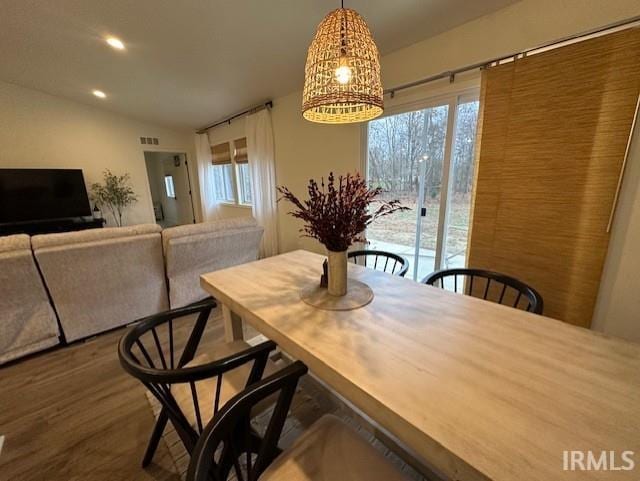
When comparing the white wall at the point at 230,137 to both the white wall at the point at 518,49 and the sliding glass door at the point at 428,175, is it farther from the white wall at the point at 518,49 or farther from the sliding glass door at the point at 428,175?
the sliding glass door at the point at 428,175

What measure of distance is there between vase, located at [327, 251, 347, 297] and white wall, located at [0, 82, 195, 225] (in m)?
5.77

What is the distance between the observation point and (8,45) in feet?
9.93

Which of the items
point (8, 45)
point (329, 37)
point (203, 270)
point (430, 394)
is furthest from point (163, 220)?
point (430, 394)

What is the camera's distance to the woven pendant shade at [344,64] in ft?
3.40

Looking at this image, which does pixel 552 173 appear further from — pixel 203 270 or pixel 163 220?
pixel 163 220

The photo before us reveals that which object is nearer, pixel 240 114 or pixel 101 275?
pixel 101 275

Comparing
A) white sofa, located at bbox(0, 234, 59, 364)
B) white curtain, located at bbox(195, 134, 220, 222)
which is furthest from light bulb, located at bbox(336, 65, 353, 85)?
white curtain, located at bbox(195, 134, 220, 222)

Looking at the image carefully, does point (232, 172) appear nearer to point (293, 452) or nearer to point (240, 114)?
point (240, 114)

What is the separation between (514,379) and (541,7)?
2.23m

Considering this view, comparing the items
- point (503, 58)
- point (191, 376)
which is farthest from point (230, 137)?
point (191, 376)

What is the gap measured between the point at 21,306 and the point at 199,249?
3.97ft

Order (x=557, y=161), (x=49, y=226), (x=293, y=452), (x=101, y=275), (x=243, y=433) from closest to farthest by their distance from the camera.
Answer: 1. (x=293, y=452)
2. (x=243, y=433)
3. (x=557, y=161)
4. (x=101, y=275)
5. (x=49, y=226)

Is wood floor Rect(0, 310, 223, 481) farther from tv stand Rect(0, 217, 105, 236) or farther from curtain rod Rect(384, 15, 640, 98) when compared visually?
tv stand Rect(0, 217, 105, 236)

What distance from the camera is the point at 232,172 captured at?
5.52 metres
